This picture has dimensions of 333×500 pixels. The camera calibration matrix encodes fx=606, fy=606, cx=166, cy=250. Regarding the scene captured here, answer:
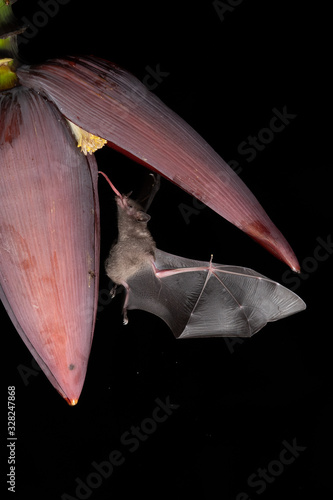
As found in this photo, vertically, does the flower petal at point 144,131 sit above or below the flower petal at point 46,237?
above

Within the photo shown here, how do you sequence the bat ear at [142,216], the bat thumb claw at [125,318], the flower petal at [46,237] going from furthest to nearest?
1. the bat thumb claw at [125,318]
2. the bat ear at [142,216]
3. the flower petal at [46,237]

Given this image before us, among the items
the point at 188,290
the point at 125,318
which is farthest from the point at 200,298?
the point at 125,318

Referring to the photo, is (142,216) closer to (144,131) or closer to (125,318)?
(125,318)

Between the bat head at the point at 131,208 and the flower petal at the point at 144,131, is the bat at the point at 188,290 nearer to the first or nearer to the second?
the bat head at the point at 131,208

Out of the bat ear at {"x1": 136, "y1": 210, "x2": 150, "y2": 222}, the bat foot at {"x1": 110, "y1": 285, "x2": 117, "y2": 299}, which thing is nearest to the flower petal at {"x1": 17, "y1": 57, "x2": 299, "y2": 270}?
the bat ear at {"x1": 136, "y1": 210, "x2": 150, "y2": 222}

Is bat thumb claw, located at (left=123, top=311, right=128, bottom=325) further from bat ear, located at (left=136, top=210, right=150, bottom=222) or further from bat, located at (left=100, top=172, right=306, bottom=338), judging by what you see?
Answer: bat ear, located at (left=136, top=210, right=150, bottom=222)

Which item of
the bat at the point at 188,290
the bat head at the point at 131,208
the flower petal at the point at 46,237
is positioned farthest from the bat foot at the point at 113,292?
the flower petal at the point at 46,237

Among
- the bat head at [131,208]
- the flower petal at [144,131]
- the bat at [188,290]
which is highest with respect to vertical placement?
the flower petal at [144,131]
